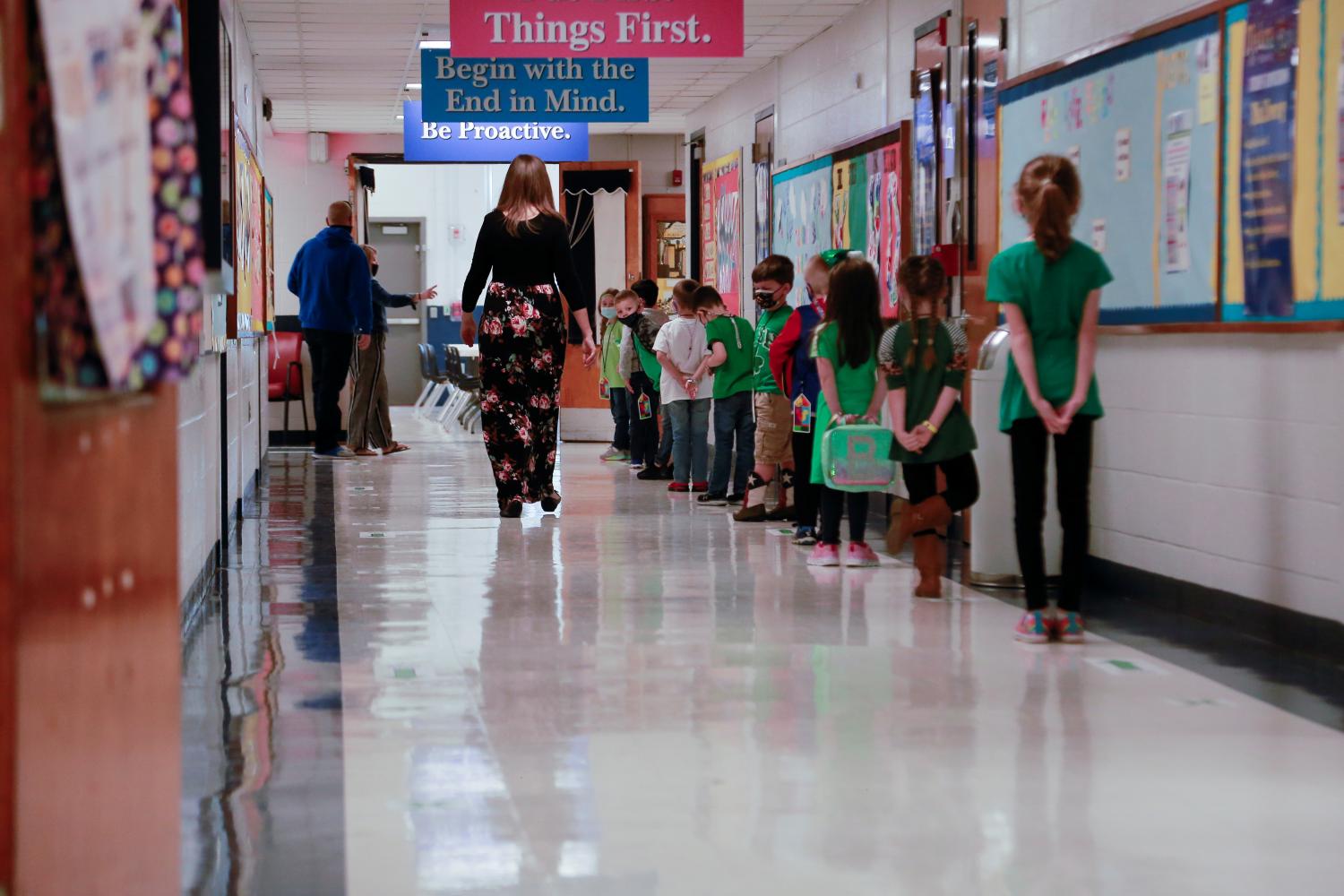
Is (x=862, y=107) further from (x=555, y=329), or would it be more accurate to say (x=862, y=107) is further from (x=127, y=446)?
(x=127, y=446)

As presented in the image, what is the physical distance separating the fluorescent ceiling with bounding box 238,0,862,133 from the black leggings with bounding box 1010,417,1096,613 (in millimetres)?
4883

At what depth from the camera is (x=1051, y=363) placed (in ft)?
15.2

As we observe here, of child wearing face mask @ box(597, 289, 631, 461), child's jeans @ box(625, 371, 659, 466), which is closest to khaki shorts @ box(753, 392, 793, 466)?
child's jeans @ box(625, 371, 659, 466)

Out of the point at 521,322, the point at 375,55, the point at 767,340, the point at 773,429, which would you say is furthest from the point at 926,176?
the point at 375,55

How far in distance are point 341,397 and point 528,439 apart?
573cm

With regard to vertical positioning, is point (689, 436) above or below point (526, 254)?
below

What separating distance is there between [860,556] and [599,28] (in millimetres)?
2804

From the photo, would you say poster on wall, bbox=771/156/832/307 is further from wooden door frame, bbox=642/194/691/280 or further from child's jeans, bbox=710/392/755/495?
wooden door frame, bbox=642/194/691/280

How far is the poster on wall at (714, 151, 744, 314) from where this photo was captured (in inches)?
476

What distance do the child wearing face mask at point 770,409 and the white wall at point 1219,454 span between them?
1489 mm

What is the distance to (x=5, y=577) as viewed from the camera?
1342 mm

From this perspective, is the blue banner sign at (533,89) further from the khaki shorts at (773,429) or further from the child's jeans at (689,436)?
the khaki shorts at (773,429)

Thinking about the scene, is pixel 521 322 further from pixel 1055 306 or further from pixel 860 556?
pixel 1055 306

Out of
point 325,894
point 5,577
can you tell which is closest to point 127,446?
point 5,577
